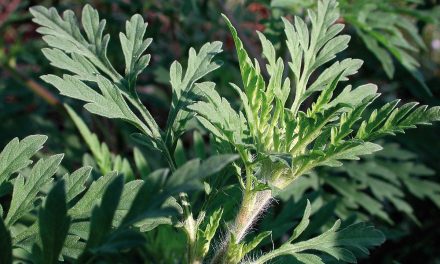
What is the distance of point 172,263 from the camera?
142 cm

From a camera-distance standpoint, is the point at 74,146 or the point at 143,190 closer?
the point at 143,190

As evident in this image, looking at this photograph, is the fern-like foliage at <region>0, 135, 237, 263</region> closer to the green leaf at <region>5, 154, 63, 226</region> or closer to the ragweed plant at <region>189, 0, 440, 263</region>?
the green leaf at <region>5, 154, 63, 226</region>

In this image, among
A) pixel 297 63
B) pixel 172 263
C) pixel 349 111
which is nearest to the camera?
pixel 349 111

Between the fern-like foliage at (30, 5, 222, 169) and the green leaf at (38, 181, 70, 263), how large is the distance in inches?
11.1

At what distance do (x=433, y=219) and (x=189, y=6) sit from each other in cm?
152

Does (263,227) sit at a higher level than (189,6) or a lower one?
lower

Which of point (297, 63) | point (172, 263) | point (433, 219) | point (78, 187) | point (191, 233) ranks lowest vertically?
point (433, 219)

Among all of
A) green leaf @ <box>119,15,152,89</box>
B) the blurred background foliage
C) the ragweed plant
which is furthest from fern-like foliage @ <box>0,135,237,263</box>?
the blurred background foliage

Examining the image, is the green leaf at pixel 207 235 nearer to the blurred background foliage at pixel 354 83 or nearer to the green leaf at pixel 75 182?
the green leaf at pixel 75 182

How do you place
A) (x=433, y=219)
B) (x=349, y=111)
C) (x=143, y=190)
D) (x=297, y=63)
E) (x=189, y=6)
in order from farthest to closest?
(x=433, y=219), (x=189, y=6), (x=297, y=63), (x=349, y=111), (x=143, y=190)

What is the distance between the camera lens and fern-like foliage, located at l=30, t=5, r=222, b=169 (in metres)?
1.05

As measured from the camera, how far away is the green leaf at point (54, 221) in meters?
0.75

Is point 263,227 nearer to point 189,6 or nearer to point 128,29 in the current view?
point 128,29

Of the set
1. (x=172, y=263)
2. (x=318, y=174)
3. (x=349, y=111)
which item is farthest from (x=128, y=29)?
(x=318, y=174)
